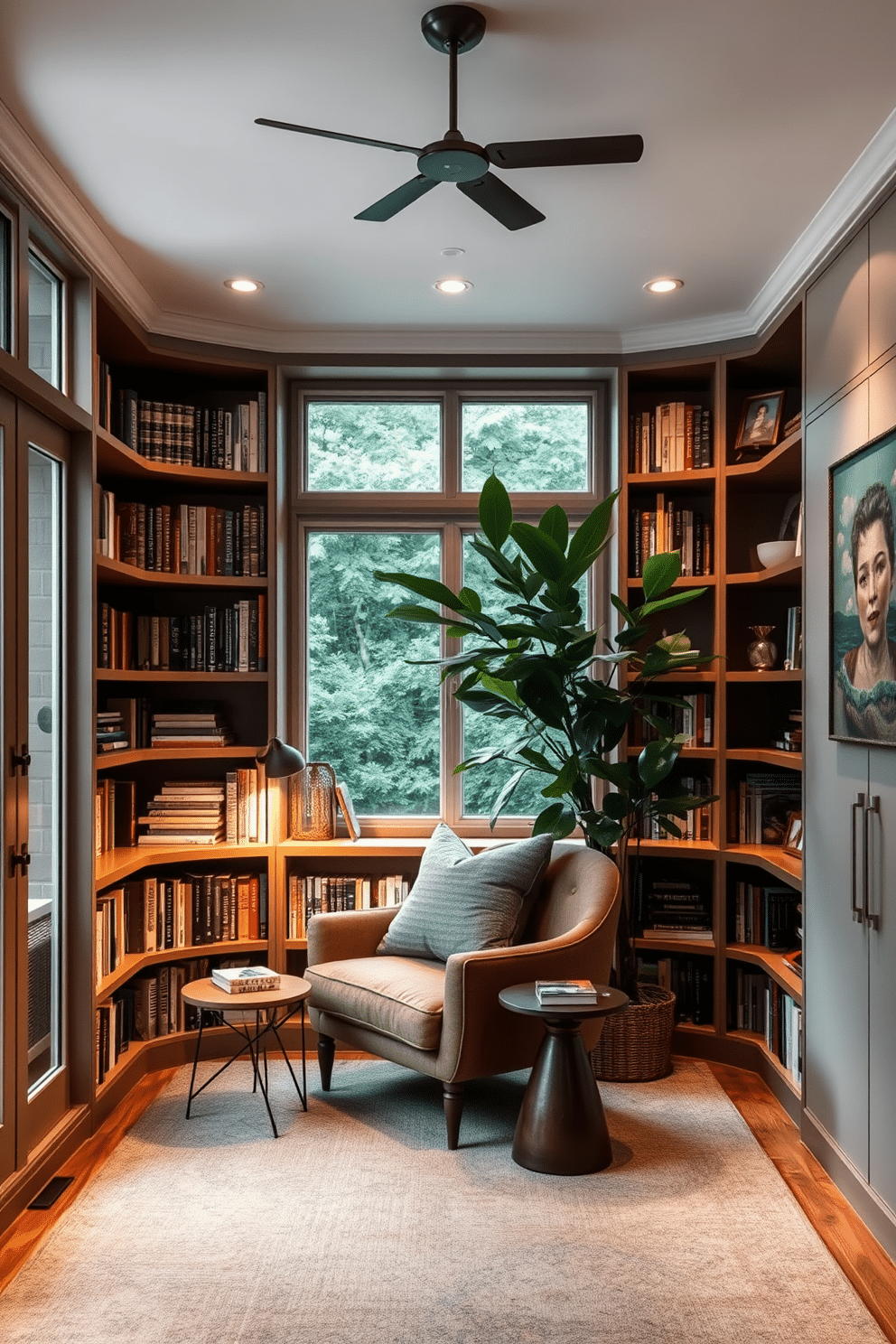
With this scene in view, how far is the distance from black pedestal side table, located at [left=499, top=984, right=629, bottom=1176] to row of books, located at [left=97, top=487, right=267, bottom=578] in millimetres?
2160

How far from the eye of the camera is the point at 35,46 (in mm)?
2533

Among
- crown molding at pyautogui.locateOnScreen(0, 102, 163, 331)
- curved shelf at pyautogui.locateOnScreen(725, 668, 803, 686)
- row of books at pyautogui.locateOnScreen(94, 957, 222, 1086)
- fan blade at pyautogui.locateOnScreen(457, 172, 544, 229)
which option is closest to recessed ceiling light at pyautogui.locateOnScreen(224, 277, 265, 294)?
crown molding at pyautogui.locateOnScreen(0, 102, 163, 331)

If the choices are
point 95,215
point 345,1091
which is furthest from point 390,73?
point 345,1091

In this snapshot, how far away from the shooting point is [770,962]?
4133mm

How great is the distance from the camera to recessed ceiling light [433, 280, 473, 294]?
403 centimetres

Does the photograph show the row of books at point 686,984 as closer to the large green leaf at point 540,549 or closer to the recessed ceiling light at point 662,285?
the large green leaf at point 540,549

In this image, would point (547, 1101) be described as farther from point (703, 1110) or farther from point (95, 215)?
point (95, 215)

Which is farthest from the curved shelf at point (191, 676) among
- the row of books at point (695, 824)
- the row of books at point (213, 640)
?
the row of books at point (695, 824)

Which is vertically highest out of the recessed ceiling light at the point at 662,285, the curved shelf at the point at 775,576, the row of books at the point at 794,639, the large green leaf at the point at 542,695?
→ the recessed ceiling light at the point at 662,285

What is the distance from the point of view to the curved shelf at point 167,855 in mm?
4062

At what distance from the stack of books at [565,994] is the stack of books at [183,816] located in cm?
172

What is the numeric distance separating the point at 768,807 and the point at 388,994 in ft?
5.68

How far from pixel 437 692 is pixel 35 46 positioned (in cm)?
291

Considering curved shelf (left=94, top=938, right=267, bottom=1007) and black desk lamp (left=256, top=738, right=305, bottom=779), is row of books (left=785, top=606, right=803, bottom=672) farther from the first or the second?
curved shelf (left=94, top=938, right=267, bottom=1007)
